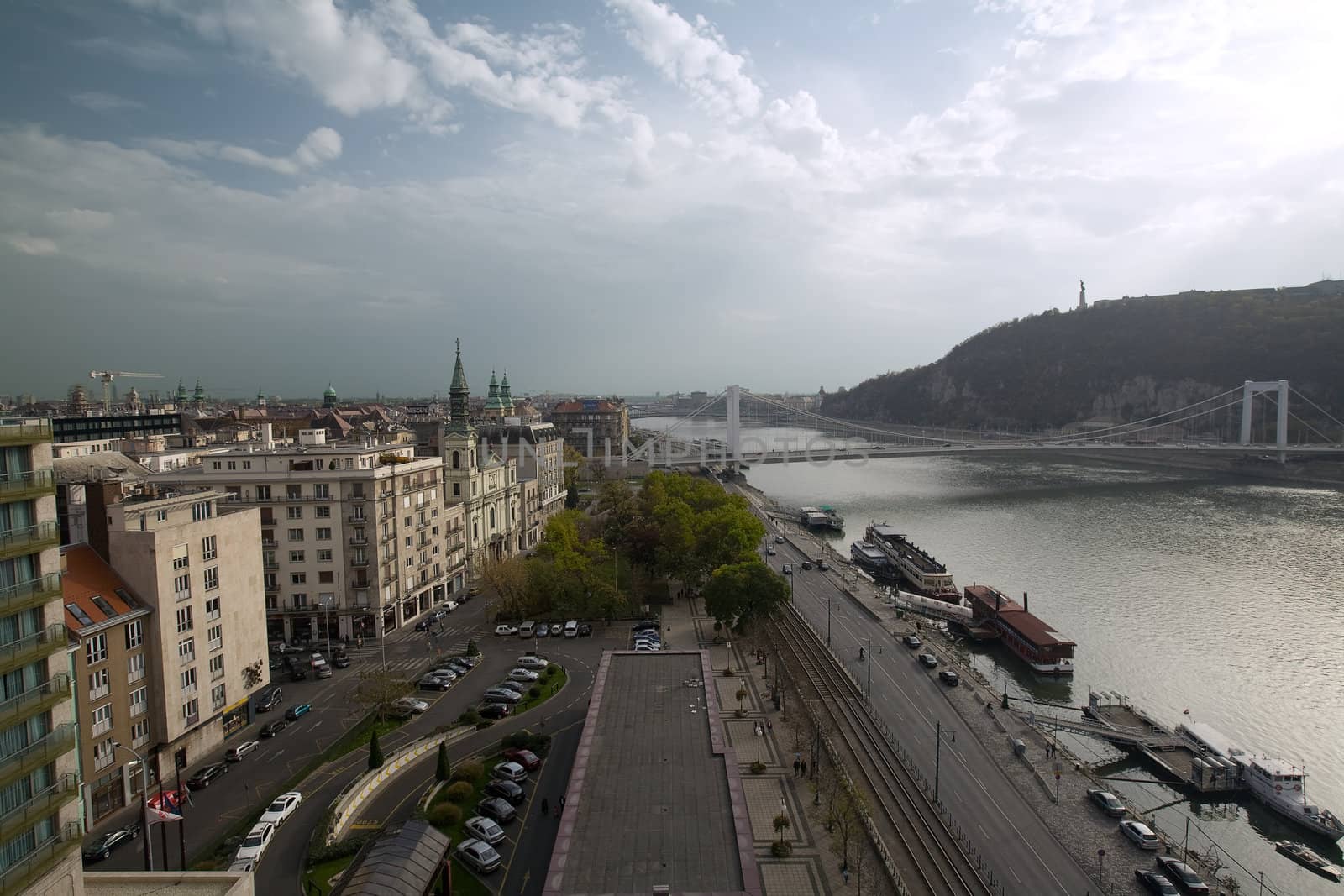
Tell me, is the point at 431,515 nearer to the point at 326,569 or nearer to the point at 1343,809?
the point at 326,569

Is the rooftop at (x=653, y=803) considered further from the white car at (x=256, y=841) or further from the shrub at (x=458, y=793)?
the white car at (x=256, y=841)

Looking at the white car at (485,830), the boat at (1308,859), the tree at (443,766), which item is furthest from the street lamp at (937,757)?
the tree at (443,766)

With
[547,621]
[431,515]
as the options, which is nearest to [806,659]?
[547,621]

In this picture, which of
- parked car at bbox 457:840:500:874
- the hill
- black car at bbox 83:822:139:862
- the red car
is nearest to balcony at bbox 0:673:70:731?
parked car at bbox 457:840:500:874

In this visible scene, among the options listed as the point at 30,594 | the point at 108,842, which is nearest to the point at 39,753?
the point at 30,594

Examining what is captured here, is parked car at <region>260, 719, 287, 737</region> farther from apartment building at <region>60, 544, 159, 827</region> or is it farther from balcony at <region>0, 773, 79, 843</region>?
balcony at <region>0, 773, 79, 843</region>

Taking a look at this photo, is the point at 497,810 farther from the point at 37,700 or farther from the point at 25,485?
the point at 25,485
